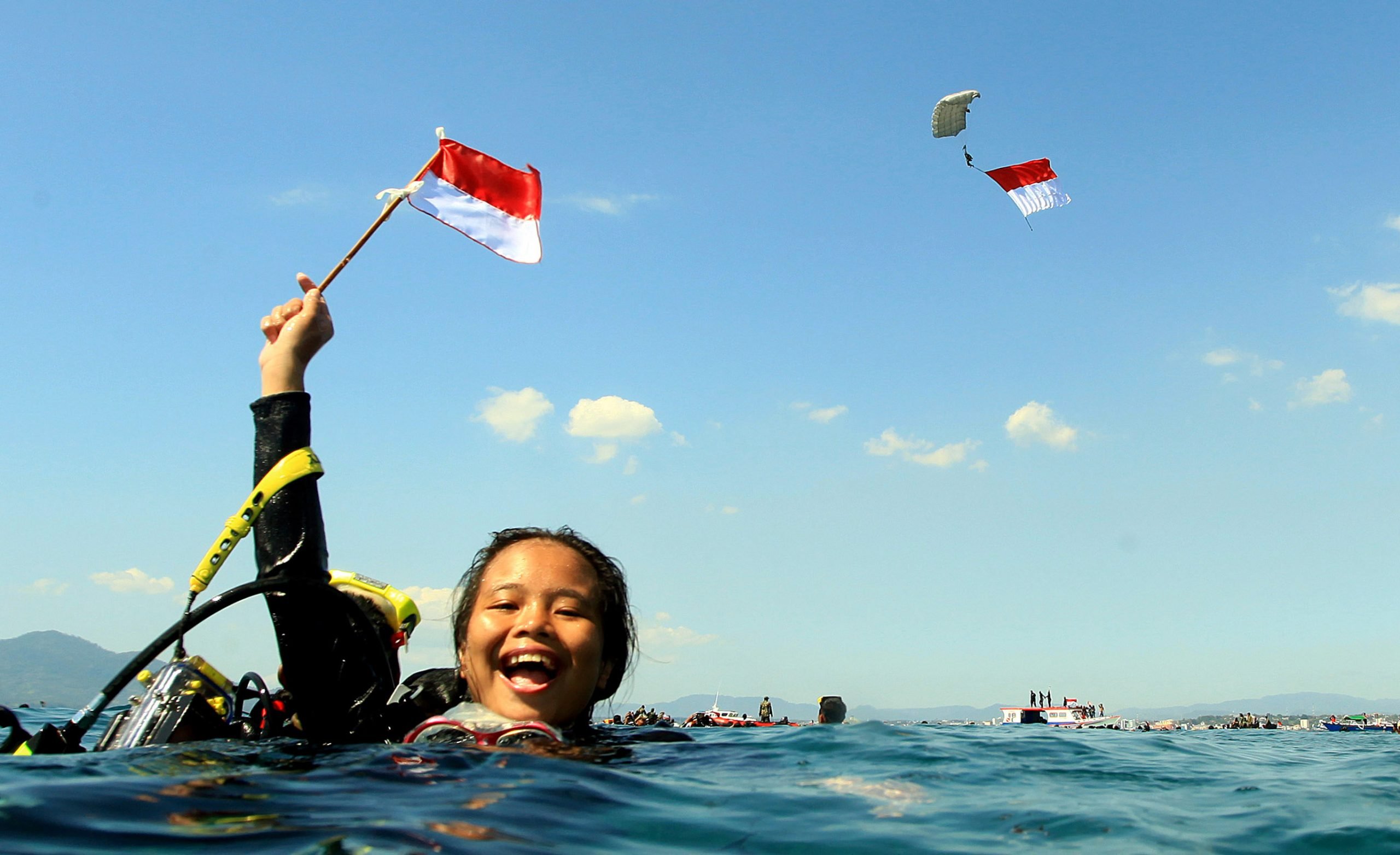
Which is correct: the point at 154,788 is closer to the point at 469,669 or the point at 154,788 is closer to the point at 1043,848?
the point at 469,669

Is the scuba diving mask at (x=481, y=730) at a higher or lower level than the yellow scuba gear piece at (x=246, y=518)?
lower

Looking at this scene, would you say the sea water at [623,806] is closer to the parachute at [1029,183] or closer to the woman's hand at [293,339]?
the woman's hand at [293,339]

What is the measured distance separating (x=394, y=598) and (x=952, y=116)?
82.3 feet

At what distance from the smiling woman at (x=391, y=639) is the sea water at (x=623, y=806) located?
8.0 inches

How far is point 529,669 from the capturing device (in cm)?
362

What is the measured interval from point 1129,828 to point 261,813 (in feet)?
9.70

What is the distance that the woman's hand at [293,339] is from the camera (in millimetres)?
3436

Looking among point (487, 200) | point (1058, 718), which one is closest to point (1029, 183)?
point (487, 200)

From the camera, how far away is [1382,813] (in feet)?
12.8

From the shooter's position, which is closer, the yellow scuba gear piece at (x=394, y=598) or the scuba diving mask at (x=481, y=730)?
the scuba diving mask at (x=481, y=730)

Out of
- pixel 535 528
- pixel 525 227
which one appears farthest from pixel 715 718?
pixel 535 528

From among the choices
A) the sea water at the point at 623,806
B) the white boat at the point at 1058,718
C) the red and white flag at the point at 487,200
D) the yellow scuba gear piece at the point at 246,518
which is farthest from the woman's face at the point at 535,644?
the white boat at the point at 1058,718

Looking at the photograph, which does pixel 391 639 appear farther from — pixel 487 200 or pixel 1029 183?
pixel 1029 183

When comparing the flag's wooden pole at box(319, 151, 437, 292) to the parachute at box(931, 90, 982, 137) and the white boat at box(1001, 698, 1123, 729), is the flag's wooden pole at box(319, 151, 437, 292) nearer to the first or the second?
the parachute at box(931, 90, 982, 137)
